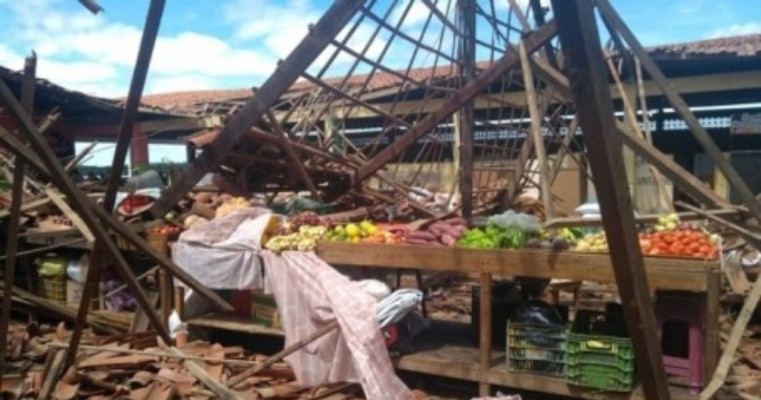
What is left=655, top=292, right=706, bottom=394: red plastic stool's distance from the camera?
4223 mm

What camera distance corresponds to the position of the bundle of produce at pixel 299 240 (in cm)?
551

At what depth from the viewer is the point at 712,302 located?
3.96 meters

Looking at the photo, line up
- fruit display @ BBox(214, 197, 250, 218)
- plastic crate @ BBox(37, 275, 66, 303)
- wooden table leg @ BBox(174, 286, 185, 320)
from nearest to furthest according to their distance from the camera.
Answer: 1. wooden table leg @ BBox(174, 286, 185, 320)
2. fruit display @ BBox(214, 197, 250, 218)
3. plastic crate @ BBox(37, 275, 66, 303)

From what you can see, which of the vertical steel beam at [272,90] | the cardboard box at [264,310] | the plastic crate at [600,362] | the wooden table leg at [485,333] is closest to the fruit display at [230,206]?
the cardboard box at [264,310]

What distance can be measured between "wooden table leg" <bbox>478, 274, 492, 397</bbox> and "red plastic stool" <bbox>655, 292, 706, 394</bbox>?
1.14 meters

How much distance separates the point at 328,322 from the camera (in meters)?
5.04

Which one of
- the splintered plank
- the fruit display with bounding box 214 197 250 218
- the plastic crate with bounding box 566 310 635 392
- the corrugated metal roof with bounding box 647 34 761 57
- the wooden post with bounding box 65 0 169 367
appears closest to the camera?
the wooden post with bounding box 65 0 169 367

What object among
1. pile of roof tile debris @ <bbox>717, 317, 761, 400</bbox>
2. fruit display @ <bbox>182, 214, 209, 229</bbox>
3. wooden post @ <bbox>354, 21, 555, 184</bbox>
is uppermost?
wooden post @ <bbox>354, 21, 555, 184</bbox>

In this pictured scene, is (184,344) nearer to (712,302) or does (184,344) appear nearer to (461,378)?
(461,378)

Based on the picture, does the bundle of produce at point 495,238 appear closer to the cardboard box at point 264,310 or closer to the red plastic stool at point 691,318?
the red plastic stool at point 691,318

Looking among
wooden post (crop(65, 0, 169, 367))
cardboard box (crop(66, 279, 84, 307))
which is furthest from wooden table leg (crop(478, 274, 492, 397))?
cardboard box (crop(66, 279, 84, 307))

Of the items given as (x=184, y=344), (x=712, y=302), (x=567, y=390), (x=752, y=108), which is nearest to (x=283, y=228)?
(x=184, y=344)

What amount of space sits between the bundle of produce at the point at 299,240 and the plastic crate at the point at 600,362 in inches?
88.4

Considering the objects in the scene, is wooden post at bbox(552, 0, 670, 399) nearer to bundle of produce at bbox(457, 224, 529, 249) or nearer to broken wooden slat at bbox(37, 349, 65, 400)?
bundle of produce at bbox(457, 224, 529, 249)
